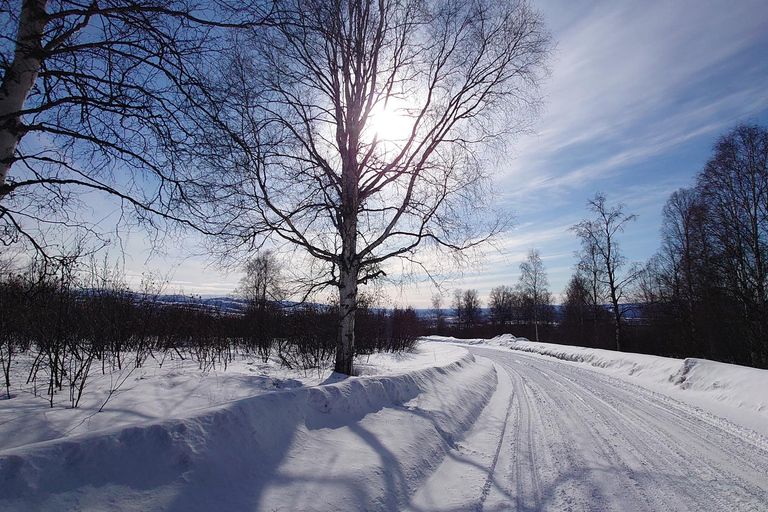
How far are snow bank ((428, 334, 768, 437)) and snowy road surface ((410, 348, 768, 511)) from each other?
0.64m

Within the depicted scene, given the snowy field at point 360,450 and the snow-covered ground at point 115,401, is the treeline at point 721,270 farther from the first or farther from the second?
the snow-covered ground at point 115,401

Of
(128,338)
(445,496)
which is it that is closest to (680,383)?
(445,496)

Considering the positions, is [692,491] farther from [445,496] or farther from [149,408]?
[149,408]

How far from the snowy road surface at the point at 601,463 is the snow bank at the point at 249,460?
48 cm

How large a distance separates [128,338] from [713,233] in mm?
21371

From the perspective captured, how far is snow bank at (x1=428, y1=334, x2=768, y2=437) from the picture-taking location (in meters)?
6.38

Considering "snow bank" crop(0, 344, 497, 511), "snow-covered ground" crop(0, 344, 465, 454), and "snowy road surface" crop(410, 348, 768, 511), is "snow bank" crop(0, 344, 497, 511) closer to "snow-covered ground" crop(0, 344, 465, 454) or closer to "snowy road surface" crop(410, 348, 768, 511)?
"snow-covered ground" crop(0, 344, 465, 454)

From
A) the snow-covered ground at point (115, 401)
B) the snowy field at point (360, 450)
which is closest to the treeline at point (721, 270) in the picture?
the snowy field at point (360, 450)

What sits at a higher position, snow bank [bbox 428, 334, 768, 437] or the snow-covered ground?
the snow-covered ground

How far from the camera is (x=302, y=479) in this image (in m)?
2.92

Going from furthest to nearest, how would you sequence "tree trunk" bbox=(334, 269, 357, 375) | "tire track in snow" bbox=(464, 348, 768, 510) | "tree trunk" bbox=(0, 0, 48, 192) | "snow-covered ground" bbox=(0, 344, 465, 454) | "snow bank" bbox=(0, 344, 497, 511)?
"tree trunk" bbox=(334, 269, 357, 375) < "tire track in snow" bbox=(464, 348, 768, 510) < "snow-covered ground" bbox=(0, 344, 465, 454) < "tree trunk" bbox=(0, 0, 48, 192) < "snow bank" bbox=(0, 344, 497, 511)

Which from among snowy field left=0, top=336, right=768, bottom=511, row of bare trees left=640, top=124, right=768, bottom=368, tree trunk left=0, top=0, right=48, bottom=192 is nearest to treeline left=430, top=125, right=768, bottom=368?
row of bare trees left=640, top=124, right=768, bottom=368

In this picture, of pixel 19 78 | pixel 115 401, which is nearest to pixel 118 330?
pixel 115 401

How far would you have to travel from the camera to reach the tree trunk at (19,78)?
3.01 metres
